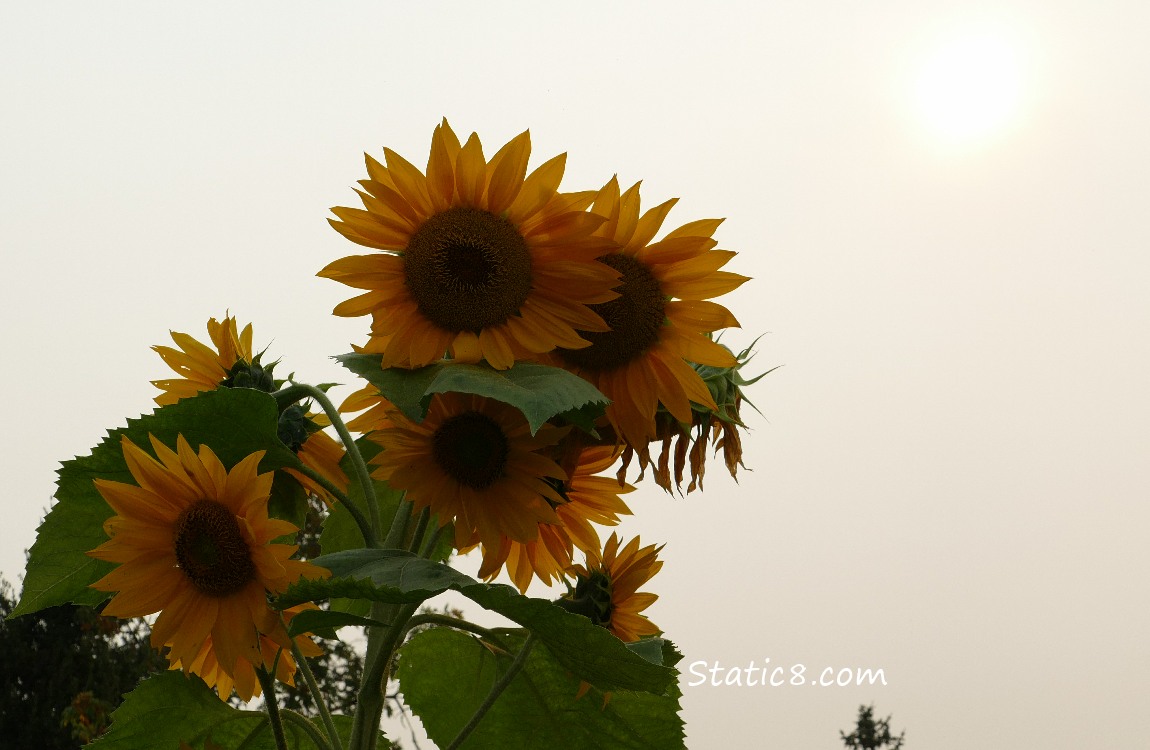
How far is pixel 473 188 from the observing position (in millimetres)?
948

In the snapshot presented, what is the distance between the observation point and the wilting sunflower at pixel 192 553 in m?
0.87

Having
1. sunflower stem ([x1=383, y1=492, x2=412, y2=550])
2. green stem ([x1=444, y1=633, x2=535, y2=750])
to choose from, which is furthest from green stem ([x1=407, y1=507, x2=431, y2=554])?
green stem ([x1=444, y1=633, x2=535, y2=750])

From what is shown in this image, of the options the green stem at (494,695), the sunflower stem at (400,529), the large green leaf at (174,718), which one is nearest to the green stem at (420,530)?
the sunflower stem at (400,529)

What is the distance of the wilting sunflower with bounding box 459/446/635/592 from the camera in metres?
1.07

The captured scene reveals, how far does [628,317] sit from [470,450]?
18 centimetres

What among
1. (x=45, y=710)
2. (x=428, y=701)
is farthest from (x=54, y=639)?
(x=428, y=701)

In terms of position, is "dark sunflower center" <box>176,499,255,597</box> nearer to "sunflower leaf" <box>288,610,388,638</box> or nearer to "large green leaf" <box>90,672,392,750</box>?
"sunflower leaf" <box>288,610,388,638</box>

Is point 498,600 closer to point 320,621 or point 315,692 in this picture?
point 320,621

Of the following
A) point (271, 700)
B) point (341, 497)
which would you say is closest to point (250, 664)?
point (271, 700)

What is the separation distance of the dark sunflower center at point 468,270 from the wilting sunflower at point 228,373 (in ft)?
0.66

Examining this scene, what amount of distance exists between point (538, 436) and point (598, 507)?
0.69 ft

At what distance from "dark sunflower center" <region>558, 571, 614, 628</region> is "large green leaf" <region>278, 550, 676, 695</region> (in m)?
0.17

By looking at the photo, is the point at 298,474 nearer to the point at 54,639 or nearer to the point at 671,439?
the point at 671,439

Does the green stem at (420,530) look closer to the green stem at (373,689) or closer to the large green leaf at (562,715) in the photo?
the green stem at (373,689)
